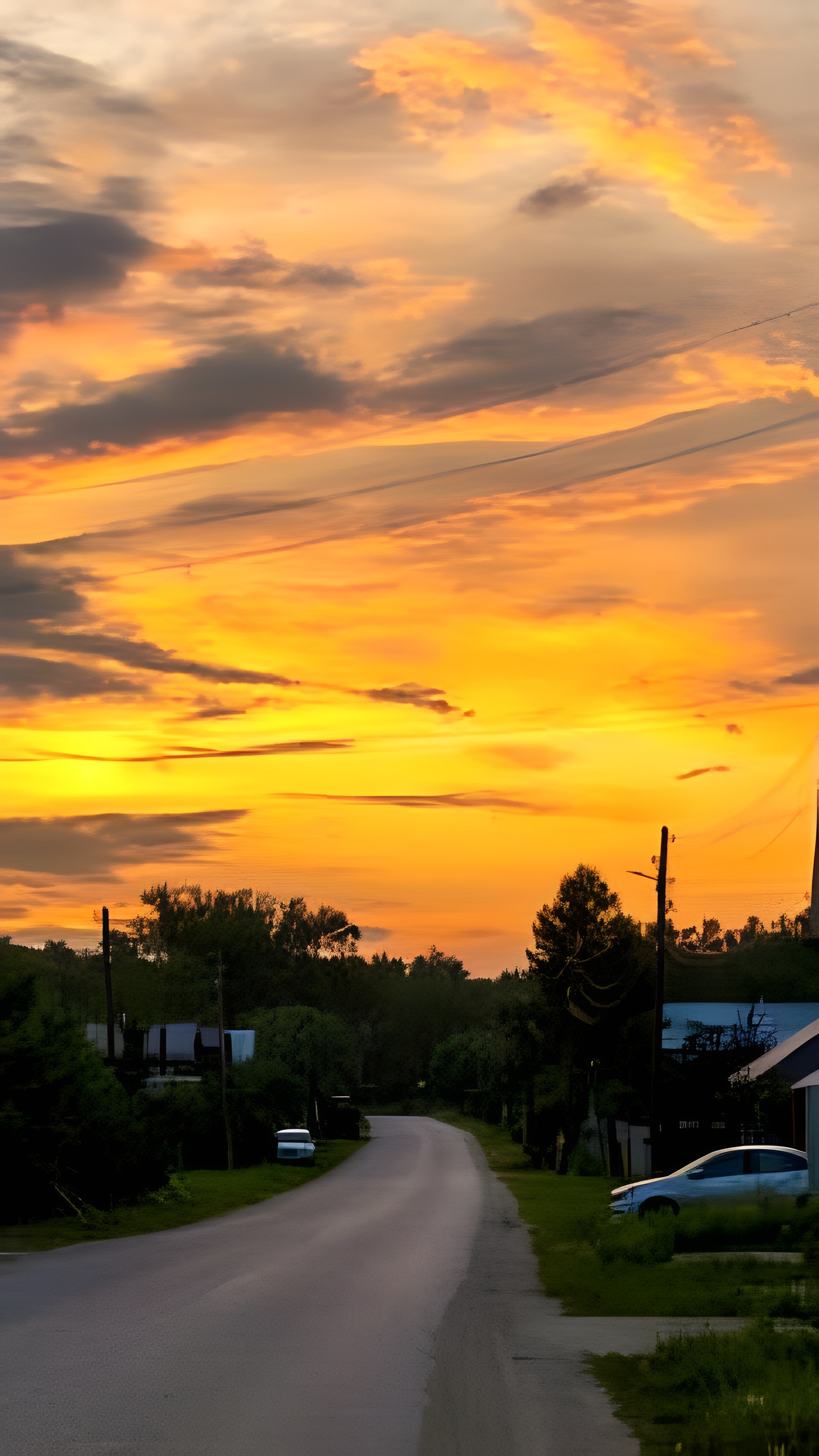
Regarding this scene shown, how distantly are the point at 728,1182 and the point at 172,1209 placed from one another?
1313cm

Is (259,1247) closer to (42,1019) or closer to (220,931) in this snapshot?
(42,1019)

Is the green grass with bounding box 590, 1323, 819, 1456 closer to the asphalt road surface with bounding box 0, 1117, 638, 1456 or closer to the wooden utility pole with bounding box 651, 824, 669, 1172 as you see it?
the asphalt road surface with bounding box 0, 1117, 638, 1456

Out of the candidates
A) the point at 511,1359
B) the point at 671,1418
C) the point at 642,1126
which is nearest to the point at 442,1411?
the point at 671,1418

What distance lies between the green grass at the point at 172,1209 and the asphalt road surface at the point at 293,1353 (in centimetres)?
122

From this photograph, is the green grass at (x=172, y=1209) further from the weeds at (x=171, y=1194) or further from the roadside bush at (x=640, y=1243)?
the roadside bush at (x=640, y=1243)

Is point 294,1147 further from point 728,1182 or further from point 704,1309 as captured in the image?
point 704,1309

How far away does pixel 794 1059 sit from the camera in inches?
1778

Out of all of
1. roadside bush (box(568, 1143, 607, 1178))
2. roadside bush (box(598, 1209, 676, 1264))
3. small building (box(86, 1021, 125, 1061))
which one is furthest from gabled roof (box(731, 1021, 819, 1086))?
small building (box(86, 1021, 125, 1061))

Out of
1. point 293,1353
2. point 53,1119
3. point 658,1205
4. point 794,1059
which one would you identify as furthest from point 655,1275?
point 794,1059

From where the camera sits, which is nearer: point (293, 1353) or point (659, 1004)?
point (293, 1353)

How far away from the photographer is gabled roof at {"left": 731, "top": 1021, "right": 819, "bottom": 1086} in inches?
1672

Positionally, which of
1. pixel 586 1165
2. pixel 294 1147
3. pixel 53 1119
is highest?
pixel 53 1119

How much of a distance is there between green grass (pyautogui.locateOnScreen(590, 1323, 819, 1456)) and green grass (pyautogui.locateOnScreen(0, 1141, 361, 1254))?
1485cm

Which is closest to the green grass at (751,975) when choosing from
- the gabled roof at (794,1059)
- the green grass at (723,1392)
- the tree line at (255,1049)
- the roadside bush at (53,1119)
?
the tree line at (255,1049)
